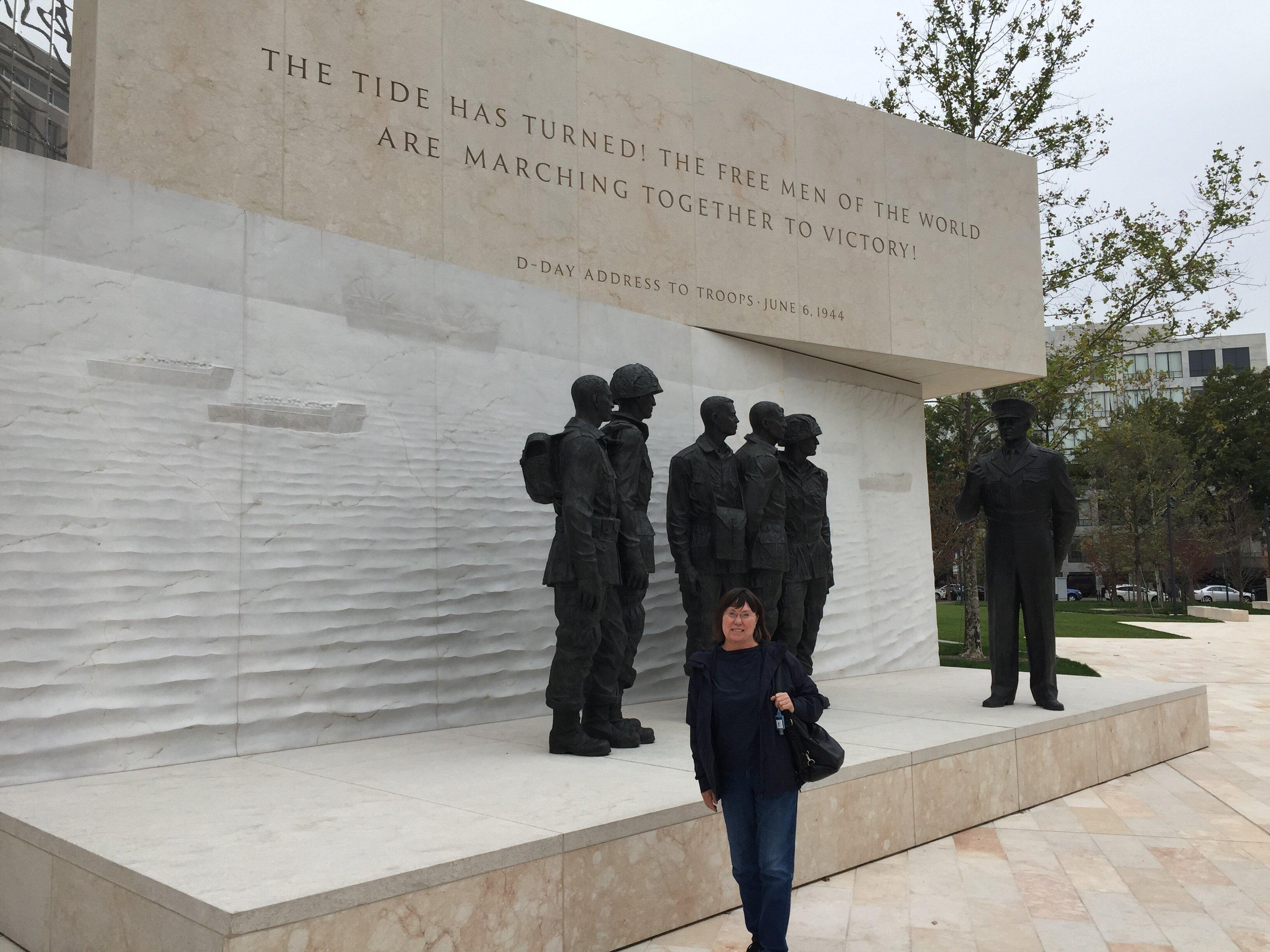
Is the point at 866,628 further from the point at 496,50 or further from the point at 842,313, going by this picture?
the point at 496,50

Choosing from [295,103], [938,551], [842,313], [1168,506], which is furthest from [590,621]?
[1168,506]

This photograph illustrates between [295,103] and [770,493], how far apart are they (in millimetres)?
4414

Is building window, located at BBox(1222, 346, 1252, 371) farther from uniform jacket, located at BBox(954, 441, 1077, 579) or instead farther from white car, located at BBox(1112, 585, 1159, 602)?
uniform jacket, located at BBox(954, 441, 1077, 579)

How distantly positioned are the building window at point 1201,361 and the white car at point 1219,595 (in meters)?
16.4

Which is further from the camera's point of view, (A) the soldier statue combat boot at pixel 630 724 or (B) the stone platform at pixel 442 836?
(A) the soldier statue combat boot at pixel 630 724

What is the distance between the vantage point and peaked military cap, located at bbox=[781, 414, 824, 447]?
331 inches

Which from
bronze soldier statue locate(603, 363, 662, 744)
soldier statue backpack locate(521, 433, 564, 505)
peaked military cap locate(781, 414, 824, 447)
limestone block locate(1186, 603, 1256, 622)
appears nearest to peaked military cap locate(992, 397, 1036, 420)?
peaked military cap locate(781, 414, 824, 447)

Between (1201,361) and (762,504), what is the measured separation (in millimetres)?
67040

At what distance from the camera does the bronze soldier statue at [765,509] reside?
7520mm

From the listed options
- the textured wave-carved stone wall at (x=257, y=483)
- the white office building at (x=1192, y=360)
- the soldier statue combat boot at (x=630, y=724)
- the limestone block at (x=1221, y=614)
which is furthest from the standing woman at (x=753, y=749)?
the white office building at (x=1192, y=360)

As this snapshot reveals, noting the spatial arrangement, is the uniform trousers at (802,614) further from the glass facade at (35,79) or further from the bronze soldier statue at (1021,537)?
the glass facade at (35,79)

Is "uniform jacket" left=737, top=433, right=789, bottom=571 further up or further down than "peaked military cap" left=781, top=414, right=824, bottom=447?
further down

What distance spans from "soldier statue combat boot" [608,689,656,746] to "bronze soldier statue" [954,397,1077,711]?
283 cm

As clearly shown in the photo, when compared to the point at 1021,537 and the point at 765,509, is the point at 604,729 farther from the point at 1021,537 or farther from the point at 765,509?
the point at 1021,537
